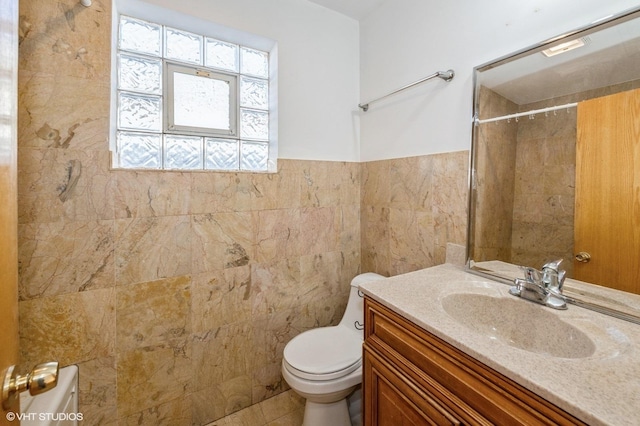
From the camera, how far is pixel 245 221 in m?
1.53

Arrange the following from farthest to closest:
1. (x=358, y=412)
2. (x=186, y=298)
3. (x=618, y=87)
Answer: (x=358, y=412) → (x=186, y=298) → (x=618, y=87)

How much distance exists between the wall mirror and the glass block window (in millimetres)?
1283

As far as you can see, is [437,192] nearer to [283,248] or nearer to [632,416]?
[283,248]

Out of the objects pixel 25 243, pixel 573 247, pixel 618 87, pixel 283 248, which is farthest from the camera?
pixel 283 248

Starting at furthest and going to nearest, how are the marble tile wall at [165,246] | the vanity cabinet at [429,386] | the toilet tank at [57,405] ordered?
the marble tile wall at [165,246], the toilet tank at [57,405], the vanity cabinet at [429,386]

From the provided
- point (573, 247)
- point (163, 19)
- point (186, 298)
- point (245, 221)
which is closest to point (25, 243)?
point (186, 298)

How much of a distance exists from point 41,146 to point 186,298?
91 centimetres

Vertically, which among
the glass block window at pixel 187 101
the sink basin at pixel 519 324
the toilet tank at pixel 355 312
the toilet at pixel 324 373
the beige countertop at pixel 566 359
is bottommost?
the toilet at pixel 324 373

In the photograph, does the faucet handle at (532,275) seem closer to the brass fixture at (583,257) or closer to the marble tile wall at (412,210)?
the brass fixture at (583,257)

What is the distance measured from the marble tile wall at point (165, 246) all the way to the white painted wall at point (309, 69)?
0.50ft

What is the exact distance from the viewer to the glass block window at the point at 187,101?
4.56 feet

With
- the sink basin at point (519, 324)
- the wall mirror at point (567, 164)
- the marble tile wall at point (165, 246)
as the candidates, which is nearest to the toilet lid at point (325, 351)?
the marble tile wall at point (165, 246)

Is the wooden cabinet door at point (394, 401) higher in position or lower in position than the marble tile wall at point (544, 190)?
lower

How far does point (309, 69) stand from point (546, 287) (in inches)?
66.7
